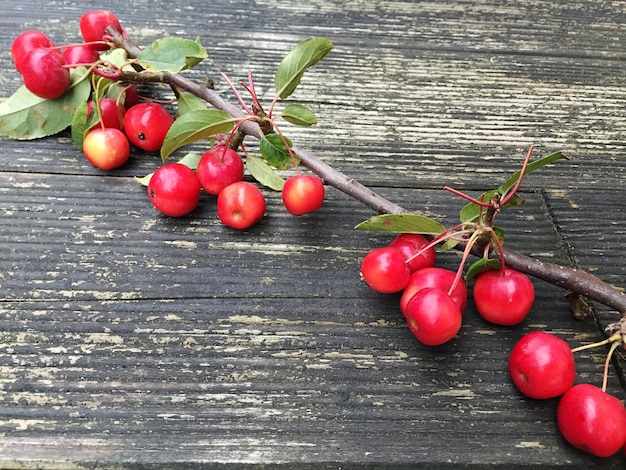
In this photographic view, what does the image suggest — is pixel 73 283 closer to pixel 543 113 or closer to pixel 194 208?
pixel 194 208

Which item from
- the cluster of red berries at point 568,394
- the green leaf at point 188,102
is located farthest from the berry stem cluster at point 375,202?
the cluster of red berries at point 568,394

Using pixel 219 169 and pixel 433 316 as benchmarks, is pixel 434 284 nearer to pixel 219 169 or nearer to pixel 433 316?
pixel 433 316

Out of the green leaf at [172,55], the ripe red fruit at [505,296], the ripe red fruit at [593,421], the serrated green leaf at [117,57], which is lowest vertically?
the ripe red fruit at [593,421]

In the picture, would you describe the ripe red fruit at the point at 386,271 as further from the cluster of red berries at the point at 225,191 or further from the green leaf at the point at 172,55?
the green leaf at the point at 172,55

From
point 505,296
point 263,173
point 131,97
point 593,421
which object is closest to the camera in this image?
point 593,421

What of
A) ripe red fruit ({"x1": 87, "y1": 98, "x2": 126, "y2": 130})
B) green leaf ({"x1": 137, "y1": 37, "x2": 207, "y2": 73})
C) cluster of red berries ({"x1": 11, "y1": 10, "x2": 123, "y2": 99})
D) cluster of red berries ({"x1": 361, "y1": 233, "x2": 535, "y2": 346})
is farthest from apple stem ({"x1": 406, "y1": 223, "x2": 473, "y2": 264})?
cluster of red berries ({"x1": 11, "y1": 10, "x2": 123, "y2": 99})

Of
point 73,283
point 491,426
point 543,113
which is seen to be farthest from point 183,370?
point 543,113

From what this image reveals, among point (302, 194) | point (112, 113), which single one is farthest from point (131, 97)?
point (302, 194)
